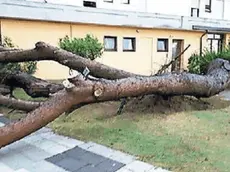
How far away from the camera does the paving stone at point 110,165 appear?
4172mm

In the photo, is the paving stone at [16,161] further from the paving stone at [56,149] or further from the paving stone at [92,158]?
the paving stone at [92,158]

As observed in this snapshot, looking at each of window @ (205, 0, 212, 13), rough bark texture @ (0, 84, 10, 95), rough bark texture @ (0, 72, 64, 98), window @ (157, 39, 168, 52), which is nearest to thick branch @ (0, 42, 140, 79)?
rough bark texture @ (0, 72, 64, 98)

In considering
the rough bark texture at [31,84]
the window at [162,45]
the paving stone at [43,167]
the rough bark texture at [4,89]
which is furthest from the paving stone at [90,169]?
the window at [162,45]

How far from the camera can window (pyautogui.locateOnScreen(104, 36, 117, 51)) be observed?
15305mm

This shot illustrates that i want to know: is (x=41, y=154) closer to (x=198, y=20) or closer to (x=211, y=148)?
(x=211, y=148)

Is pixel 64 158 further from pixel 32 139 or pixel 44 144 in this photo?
pixel 32 139

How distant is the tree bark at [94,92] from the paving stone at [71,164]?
57cm

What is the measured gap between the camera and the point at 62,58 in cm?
623

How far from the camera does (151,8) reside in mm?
21047

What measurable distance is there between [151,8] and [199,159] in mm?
17721

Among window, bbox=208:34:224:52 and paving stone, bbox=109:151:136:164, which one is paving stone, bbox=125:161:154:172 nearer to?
paving stone, bbox=109:151:136:164

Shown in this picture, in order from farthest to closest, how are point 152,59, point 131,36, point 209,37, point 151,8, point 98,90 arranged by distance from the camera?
point 151,8 < point 209,37 < point 152,59 < point 131,36 < point 98,90

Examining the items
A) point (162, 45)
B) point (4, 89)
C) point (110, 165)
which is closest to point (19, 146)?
point (110, 165)

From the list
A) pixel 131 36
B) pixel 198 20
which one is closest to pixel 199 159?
pixel 131 36
